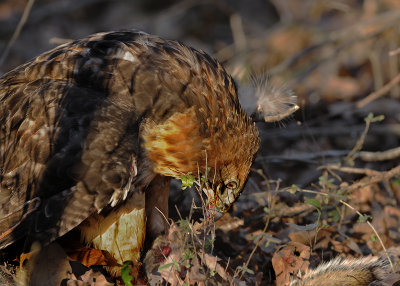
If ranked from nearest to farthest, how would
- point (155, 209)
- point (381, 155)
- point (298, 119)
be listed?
point (155, 209) < point (381, 155) < point (298, 119)

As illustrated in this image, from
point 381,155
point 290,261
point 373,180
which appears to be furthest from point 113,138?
point 381,155

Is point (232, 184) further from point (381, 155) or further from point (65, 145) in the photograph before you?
point (381, 155)

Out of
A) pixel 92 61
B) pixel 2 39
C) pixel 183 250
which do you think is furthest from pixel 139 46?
pixel 2 39

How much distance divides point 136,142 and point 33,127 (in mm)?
675

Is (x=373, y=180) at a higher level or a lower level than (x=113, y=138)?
lower

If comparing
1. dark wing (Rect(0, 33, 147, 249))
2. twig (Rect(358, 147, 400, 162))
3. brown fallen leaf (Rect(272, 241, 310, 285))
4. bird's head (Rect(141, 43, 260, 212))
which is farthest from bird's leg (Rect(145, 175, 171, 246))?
twig (Rect(358, 147, 400, 162))

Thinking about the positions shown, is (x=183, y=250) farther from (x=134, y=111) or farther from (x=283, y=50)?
(x=283, y=50)

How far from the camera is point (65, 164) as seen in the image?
3.45 metres

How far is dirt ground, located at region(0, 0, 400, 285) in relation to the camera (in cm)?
454

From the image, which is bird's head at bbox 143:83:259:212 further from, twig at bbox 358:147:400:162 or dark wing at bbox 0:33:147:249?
twig at bbox 358:147:400:162

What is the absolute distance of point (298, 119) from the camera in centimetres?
623

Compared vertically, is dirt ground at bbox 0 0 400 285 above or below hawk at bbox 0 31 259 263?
below

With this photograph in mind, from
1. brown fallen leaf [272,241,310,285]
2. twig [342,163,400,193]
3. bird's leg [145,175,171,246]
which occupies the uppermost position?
bird's leg [145,175,171,246]

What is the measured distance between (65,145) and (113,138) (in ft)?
0.97
